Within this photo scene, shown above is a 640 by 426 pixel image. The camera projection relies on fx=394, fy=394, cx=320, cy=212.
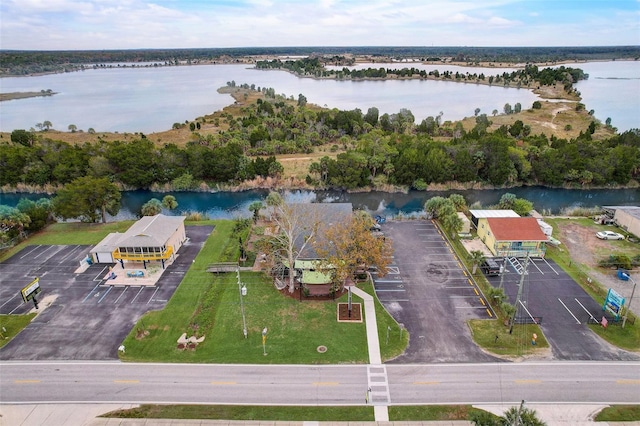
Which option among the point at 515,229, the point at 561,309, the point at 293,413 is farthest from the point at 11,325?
the point at 515,229

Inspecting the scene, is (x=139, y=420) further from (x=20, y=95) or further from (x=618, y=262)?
(x=20, y=95)

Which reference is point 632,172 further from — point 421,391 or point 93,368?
point 93,368

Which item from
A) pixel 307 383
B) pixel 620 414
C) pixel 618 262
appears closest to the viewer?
pixel 620 414

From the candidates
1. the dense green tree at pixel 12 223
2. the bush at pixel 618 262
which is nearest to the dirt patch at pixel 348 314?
the bush at pixel 618 262

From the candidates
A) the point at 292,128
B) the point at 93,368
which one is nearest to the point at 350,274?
the point at 93,368

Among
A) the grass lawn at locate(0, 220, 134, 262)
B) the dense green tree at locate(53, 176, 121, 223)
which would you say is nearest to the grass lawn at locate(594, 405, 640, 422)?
the grass lawn at locate(0, 220, 134, 262)

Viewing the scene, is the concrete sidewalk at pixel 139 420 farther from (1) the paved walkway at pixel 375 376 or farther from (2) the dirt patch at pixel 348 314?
(2) the dirt patch at pixel 348 314
